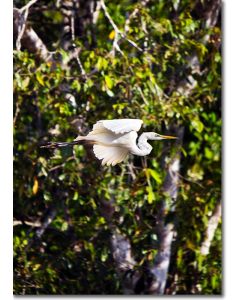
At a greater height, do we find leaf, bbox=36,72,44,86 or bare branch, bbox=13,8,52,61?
bare branch, bbox=13,8,52,61

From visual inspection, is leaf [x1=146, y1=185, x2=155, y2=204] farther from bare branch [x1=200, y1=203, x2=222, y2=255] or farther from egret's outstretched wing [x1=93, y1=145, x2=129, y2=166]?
egret's outstretched wing [x1=93, y1=145, x2=129, y2=166]

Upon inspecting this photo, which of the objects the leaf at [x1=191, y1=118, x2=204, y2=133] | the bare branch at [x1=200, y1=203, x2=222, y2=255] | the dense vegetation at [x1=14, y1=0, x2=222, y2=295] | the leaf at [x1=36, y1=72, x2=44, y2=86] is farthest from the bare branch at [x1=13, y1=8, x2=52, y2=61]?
the bare branch at [x1=200, y1=203, x2=222, y2=255]

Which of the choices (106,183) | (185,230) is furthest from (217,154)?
(106,183)

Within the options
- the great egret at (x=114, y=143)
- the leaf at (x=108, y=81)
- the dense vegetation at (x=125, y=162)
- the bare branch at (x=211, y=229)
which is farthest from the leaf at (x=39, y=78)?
the bare branch at (x=211, y=229)

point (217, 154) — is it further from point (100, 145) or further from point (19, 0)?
point (100, 145)

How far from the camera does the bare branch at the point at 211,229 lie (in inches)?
150

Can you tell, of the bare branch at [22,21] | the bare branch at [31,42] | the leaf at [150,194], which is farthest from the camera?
the bare branch at [31,42]

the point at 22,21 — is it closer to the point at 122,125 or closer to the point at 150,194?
the point at 150,194

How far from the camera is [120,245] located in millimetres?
3719

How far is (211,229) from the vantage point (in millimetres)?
3863

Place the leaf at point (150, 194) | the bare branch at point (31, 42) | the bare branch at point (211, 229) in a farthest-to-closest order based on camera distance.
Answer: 1. the bare branch at point (211, 229)
2. the bare branch at point (31, 42)
3. the leaf at point (150, 194)

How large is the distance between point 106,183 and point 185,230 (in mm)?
442

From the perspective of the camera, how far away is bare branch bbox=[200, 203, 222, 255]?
3.80 metres

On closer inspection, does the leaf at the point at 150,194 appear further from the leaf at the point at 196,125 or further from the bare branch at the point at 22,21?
the bare branch at the point at 22,21
